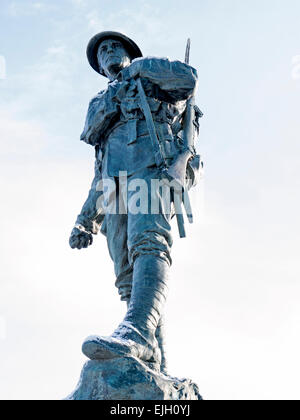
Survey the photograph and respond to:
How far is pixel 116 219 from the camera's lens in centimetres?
799

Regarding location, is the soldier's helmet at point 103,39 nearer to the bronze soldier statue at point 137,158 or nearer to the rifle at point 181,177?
the bronze soldier statue at point 137,158

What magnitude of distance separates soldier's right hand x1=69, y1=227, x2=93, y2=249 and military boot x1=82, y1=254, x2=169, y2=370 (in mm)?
1752

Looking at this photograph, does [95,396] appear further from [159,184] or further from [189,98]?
[189,98]

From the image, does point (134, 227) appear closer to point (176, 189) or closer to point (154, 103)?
point (176, 189)

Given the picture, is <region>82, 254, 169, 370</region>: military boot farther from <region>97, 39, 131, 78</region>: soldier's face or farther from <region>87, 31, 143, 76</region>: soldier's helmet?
<region>87, 31, 143, 76</region>: soldier's helmet

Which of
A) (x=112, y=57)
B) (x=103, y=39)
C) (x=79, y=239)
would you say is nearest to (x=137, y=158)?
(x=79, y=239)

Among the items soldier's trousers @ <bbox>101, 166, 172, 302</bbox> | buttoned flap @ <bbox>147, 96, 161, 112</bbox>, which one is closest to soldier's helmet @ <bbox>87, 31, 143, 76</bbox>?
buttoned flap @ <bbox>147, 96, 161, 112</bbox>

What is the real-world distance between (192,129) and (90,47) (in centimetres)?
207

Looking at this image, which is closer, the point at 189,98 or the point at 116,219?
the point at 116,219

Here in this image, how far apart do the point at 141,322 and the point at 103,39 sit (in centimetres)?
445

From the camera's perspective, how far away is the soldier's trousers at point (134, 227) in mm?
7168

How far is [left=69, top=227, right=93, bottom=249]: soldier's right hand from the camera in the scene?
28.4ft
